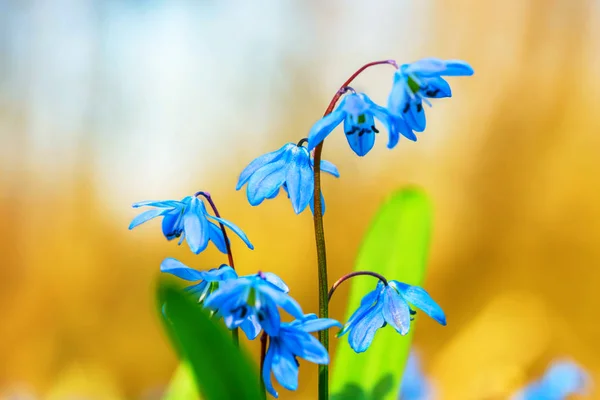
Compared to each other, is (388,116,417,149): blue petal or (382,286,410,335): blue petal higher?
(388,116,417,149): blue petal

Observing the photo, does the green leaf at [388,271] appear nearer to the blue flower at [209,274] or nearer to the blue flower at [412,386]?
the blue flower at [209,274]

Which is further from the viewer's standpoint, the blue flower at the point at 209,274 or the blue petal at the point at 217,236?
the blue petal at the point at 217,236

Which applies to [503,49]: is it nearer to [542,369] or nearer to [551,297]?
[551,297]

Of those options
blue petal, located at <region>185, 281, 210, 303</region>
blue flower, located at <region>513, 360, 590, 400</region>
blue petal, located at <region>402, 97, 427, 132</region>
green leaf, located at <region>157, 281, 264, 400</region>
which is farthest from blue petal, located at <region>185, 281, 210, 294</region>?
blue flower, located at <region>513, 360, 590, 400</region>

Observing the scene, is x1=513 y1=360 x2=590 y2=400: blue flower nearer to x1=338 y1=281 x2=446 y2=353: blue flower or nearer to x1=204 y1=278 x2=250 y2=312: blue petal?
x1=338 y1=281 x2=446 y2=353: blue flower

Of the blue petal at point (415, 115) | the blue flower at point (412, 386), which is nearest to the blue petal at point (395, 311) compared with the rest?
the blue petal at point (415, 115)

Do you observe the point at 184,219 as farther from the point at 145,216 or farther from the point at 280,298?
the point at 280,298

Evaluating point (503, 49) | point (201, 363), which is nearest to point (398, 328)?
point (201, 363)
